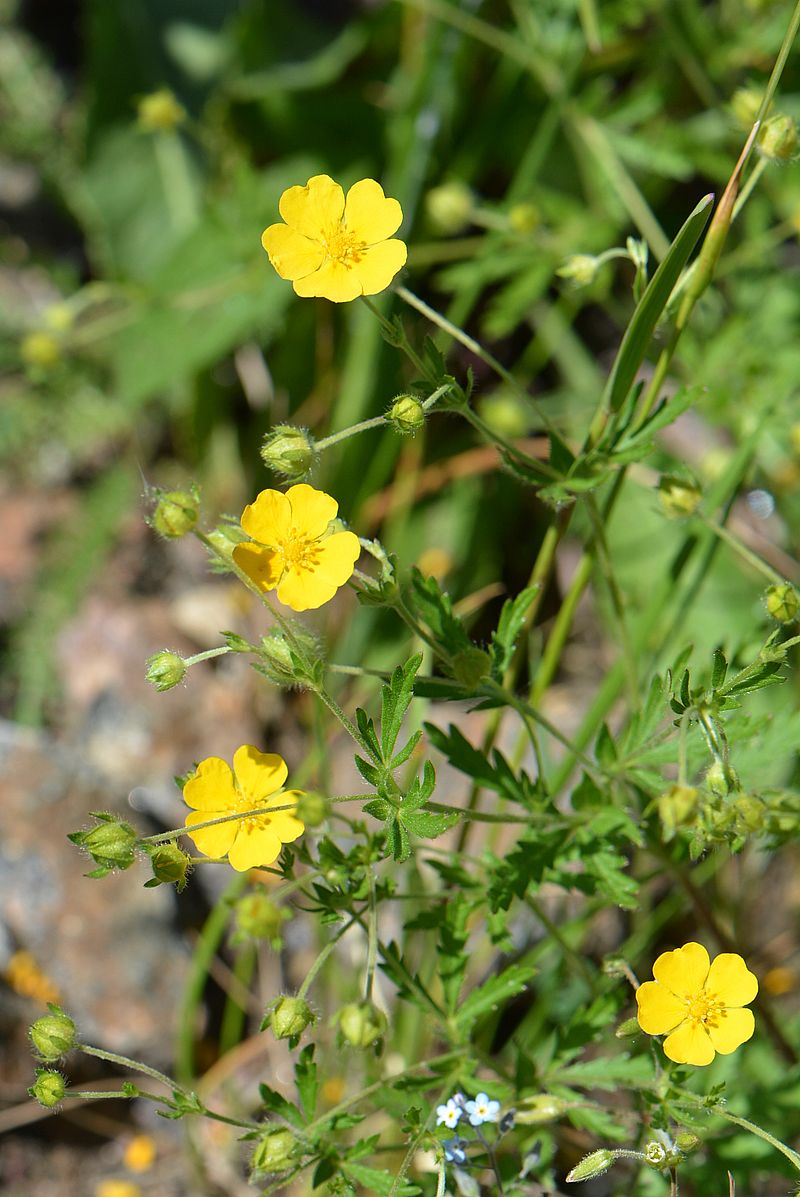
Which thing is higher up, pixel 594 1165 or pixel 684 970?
pixel 684 970

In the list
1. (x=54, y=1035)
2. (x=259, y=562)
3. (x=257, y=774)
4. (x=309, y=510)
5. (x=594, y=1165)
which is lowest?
(x=54, y=1035)

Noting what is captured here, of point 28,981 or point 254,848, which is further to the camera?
point 28,981

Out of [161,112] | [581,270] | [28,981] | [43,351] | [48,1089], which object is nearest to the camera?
[48,1089]

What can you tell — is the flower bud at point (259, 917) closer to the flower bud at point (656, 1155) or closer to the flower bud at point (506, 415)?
the flower bud at point (656, 1155)

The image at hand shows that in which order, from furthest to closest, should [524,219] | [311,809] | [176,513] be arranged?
[524,219]
[176,513]
[311,809]

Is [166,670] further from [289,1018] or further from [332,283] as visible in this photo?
[332,283]

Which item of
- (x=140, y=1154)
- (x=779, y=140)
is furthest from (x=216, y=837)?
(x=140, y=1154)
